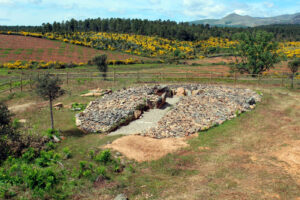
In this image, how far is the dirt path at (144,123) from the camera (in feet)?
52.2

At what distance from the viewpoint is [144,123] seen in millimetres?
17281

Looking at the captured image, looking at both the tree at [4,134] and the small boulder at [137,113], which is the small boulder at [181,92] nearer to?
the small boulder at [137,113]

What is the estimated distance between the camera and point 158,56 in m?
79.1

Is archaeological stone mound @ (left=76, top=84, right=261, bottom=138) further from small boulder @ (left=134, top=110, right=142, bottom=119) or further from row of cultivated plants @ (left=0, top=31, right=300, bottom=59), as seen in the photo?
row of cultivated plants @ (left=0, top=31, right=300, bottom=59)

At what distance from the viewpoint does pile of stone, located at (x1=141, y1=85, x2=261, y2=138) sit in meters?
15.5

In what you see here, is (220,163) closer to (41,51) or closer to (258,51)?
(258,51)

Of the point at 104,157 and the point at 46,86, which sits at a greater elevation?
the point at 46,86

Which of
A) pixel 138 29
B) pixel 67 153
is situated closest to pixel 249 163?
pixel 67 153

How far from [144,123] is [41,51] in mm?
58943

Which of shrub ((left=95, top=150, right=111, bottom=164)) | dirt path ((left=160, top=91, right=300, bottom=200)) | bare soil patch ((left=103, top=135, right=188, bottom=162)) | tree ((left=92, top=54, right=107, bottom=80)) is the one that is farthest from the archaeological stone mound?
tree ((left=92, top=54, right=107, bottom=80))

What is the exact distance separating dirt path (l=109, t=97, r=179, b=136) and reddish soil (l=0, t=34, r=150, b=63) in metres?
45.2

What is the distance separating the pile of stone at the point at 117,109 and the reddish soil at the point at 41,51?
139ft

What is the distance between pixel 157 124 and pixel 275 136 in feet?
24.4

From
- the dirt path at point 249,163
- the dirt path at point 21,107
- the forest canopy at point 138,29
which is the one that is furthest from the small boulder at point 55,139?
the forest canopy at point 138,29
